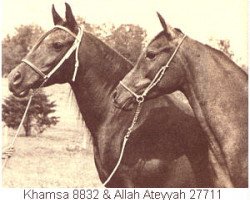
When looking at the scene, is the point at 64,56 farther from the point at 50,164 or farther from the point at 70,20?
the point at 50,164

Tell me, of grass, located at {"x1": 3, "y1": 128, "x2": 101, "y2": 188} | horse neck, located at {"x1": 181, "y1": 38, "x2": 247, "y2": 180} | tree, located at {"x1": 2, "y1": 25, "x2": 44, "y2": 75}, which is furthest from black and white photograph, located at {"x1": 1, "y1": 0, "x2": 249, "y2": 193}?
grass, located at {"x1": 3, "y1": 128, "x2": 101, "y2": 188}

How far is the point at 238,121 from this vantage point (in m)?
3.52

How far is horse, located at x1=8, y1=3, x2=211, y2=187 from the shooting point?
3.91 meters

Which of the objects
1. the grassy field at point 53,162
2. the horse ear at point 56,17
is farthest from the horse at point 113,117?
the grassy field at point 53,162

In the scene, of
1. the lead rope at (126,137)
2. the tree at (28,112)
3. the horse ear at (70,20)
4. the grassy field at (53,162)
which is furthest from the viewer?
the tree at (28,112)

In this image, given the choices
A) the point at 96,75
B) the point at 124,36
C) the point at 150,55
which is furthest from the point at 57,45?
the point at 124,36

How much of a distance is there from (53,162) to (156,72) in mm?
5154

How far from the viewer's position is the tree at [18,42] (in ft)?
21.8

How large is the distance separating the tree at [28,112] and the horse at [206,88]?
5.97 meters

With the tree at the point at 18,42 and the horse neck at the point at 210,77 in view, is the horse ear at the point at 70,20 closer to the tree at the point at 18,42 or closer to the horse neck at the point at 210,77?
the horse neck at the point at 210,77

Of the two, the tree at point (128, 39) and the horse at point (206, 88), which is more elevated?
the tree at point (128, 39)

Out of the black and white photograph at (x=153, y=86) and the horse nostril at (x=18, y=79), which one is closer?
the black and white photograph at (x=153, y=86)

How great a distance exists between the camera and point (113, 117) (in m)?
4.06

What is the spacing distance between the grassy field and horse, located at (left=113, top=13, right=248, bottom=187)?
0.94 m
